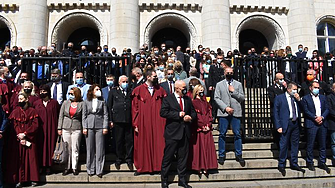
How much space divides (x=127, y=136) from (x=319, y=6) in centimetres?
1644

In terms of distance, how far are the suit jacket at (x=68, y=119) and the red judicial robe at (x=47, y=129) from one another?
0.30m

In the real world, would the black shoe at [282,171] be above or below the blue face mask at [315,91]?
below

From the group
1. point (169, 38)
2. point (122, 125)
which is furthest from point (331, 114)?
point (169, 38)

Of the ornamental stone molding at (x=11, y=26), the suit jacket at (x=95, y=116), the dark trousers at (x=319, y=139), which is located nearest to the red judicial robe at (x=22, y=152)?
the suit jacket at (x=95, y=116)

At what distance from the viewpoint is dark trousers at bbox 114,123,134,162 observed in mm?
5809

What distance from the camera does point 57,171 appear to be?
588 centimetres

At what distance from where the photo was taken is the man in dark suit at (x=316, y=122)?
6199 mm

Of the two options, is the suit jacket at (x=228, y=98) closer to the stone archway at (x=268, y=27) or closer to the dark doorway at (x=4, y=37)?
the stone archway at (x=268, y=27)

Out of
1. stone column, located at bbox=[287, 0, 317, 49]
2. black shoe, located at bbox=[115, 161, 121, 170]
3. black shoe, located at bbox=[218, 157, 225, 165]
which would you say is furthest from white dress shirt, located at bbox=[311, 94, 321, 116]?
stone column, located at bbox=[287, 0, 317, 49]

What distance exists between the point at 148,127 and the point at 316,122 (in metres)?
4.16

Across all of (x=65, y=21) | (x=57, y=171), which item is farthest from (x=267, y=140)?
(x=65, y=21)

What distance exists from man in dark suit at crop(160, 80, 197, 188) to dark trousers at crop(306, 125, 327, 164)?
3170 millimetres

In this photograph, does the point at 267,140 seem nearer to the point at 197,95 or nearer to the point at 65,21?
the point at 197,95

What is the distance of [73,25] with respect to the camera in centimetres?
1627
